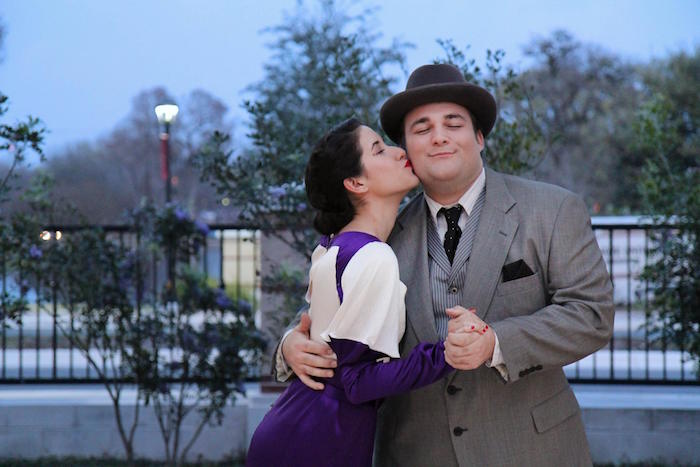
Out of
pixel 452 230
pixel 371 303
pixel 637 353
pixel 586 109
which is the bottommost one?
pixel 637 353

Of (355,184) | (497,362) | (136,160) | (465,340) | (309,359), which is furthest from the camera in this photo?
(136,160)

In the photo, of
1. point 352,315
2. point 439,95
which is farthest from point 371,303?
point 439,95

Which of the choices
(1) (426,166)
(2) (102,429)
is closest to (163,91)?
(2) (102,429)

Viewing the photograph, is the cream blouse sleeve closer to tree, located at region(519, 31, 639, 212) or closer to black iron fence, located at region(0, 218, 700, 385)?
black iron fence, located at region(0, 218, 700, 385)

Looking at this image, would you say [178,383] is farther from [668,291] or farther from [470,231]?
[470,231]

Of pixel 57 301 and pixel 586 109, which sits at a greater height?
pixel 586 109

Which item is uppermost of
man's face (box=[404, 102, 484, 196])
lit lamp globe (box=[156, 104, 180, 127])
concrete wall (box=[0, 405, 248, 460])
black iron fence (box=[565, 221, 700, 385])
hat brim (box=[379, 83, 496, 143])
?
lit lamp globe (box=[156, 104, 180, 127])

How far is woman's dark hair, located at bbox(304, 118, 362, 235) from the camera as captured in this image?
8.67ft

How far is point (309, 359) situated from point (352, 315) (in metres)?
0.23

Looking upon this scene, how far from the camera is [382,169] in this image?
8.66 ft

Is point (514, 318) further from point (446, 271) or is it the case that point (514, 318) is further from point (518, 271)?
point (446, 271)

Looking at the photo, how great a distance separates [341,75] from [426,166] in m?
2.32

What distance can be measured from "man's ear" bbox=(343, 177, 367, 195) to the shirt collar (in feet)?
0.99

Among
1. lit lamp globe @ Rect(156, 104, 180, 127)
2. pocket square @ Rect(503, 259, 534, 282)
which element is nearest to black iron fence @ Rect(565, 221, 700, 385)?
pocket square @ Rect(503, 259, 534, 282)
